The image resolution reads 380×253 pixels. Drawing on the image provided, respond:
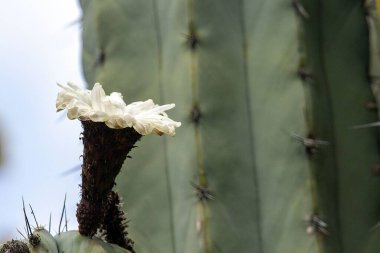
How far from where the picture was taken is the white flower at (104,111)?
2576 millimetres

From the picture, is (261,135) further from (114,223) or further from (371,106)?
(114,223)

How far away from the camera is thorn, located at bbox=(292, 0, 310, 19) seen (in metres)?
3.12

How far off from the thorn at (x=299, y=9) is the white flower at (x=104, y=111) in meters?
0.66

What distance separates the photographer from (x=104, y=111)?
258 centimetres

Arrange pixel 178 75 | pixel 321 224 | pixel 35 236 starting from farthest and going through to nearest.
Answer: pixel 178 75, pixel 321 224, pixel 35 236

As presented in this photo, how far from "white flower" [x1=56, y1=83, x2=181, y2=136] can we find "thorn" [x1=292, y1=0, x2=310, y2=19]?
661mm

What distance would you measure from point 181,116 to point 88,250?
0.69m

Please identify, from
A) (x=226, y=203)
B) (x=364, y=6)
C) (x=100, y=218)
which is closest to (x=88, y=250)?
(x=100, y=218)

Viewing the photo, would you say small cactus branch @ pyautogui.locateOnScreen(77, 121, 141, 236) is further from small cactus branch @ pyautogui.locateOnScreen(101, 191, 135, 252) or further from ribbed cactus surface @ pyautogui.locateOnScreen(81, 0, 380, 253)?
ribbed cactus surface @ pyautogui.locateOnScreen(81, 0, 380, 253)

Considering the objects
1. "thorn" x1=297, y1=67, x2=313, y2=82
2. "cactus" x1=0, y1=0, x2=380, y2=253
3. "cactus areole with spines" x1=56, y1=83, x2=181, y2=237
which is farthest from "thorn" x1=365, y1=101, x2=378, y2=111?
"cactus areole with spines" x1=56, y1=83, x2=181, y2=237

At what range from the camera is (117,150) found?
104 inches

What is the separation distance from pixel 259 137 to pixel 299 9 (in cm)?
39

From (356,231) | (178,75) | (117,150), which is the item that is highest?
(178,75)

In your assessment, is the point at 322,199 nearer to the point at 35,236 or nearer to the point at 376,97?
the point at 376,97
